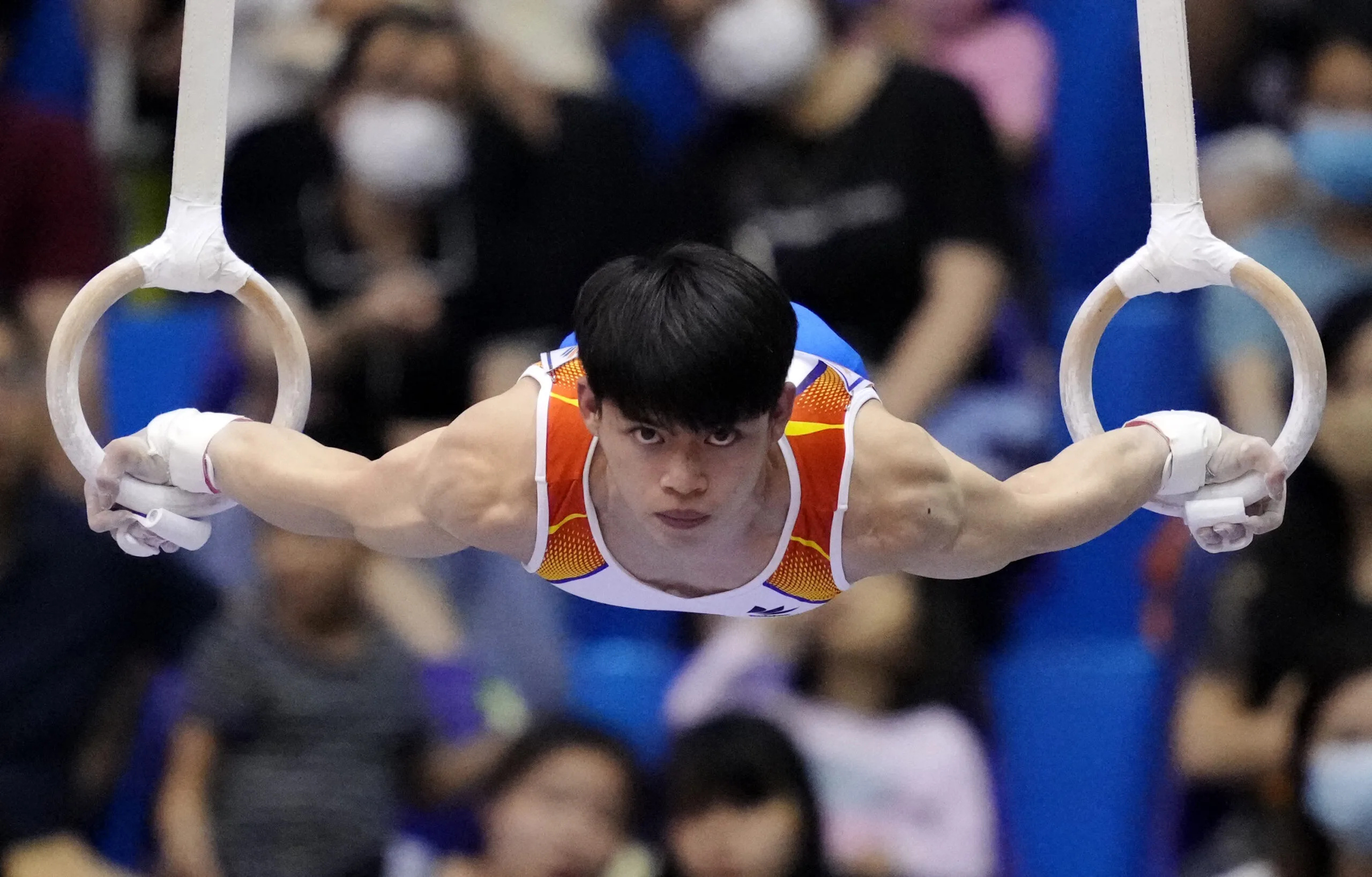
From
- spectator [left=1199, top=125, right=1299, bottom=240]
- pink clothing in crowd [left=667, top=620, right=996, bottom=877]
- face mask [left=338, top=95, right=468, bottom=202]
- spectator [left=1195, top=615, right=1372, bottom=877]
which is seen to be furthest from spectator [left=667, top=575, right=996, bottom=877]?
face mask [left=338, top=95, right=468, bottom=202]

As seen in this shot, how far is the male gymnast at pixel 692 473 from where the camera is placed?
1.99 metres

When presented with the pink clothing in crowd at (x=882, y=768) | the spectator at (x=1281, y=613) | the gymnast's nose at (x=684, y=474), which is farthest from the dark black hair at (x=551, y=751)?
the gymnast's nose at (x=684, y=474)

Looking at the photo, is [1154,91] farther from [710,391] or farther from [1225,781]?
[1225,781]

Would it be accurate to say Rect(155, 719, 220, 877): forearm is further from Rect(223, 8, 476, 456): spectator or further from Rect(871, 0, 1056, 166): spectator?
Rect(871, 0, 1056, 166): spectator

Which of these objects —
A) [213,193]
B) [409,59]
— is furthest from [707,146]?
[213,193]

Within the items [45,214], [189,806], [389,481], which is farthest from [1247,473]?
[45,214]

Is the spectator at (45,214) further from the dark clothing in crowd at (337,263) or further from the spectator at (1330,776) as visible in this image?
the spectator at (1330,776)

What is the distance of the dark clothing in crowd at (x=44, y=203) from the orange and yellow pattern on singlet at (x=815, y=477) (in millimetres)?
2262

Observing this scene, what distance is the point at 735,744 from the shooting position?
11.7 ft

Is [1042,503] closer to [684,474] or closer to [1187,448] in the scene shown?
[1187,448]

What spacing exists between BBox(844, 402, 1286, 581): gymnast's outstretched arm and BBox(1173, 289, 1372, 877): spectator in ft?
4.21

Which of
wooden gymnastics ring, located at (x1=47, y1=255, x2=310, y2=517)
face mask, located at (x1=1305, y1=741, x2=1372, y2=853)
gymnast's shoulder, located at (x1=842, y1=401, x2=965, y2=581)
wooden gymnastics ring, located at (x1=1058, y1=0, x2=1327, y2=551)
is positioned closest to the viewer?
gymnast's shoulder, located at (x1=842, y1=401, x2=965, y2=581)

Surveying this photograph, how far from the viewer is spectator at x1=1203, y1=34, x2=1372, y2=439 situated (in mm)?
3750

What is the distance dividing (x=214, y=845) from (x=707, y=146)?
1.86 meters
